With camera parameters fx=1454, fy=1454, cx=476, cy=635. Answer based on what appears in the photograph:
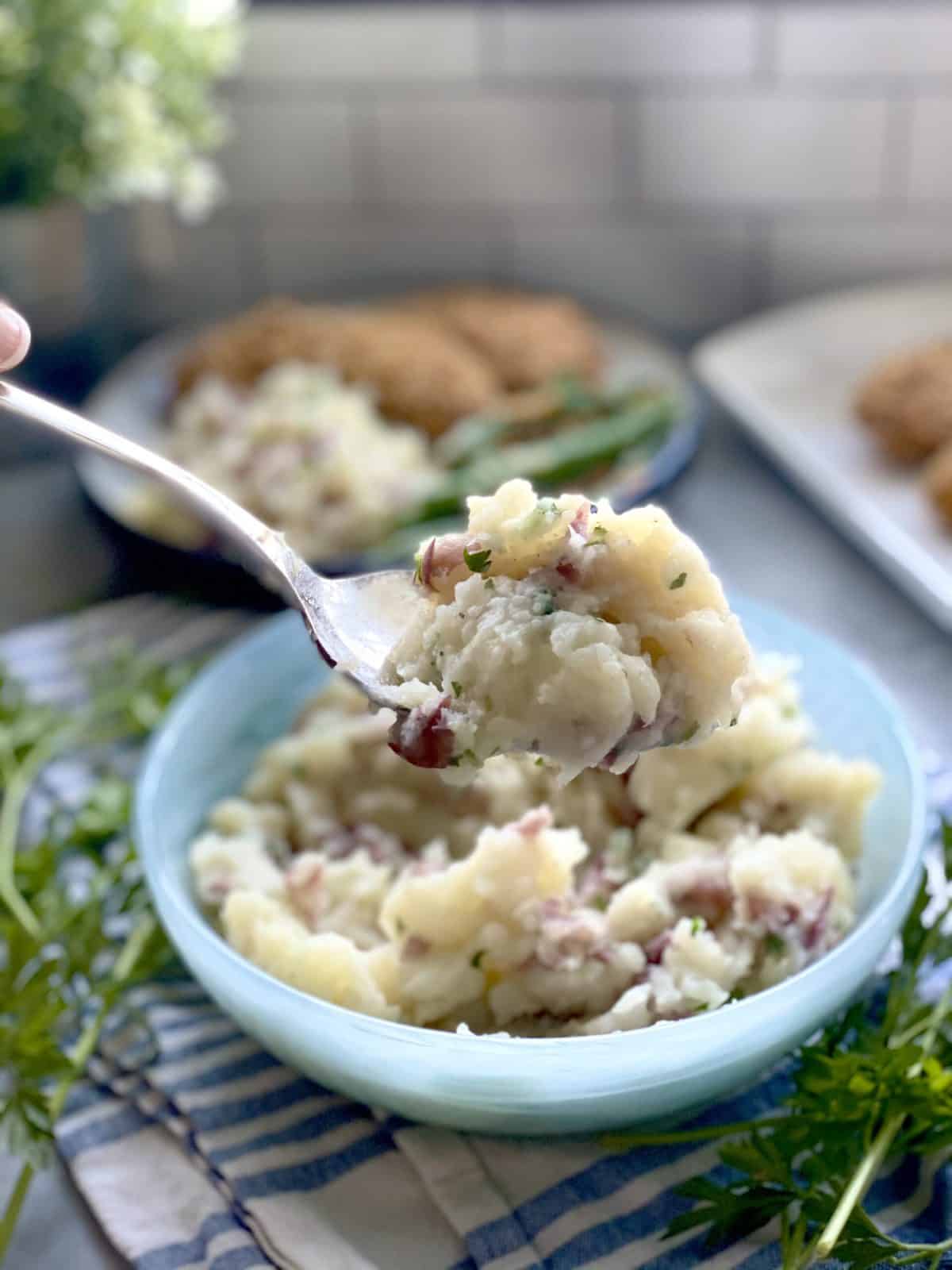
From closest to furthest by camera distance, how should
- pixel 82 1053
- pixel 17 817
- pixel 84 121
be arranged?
pixel 82 1053
pixel 17 817
pixel 84 121

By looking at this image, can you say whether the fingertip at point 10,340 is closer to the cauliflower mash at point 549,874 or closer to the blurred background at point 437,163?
the cauliflower mash at point 549,874

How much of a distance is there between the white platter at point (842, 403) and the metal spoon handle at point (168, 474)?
0.88 m

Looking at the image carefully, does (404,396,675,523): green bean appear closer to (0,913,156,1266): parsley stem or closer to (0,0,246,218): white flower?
(0,0,246,218): white flower

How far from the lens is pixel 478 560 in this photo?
3.46 feet

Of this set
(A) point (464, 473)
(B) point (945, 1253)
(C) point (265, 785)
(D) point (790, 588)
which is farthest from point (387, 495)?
(B) point (945, 1253)

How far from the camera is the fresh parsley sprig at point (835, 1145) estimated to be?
994mm

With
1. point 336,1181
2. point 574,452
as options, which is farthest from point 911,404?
point 336,1181

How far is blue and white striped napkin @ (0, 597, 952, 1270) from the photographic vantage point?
107 centimetres

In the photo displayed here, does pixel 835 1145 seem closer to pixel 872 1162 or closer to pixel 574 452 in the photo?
pixel 872 1162

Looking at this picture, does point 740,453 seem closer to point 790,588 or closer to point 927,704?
point 790,588

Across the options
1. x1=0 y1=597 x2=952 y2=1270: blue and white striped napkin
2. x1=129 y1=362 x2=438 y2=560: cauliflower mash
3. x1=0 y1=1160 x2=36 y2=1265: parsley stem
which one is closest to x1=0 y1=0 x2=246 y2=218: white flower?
x1=129 y1=362 x2=438 y2=560: cauliflower mash

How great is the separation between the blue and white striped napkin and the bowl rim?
0.37ft

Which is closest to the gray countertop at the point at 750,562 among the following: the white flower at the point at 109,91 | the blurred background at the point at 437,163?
the blurred background at the point at 437,163

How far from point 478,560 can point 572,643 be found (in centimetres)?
10
